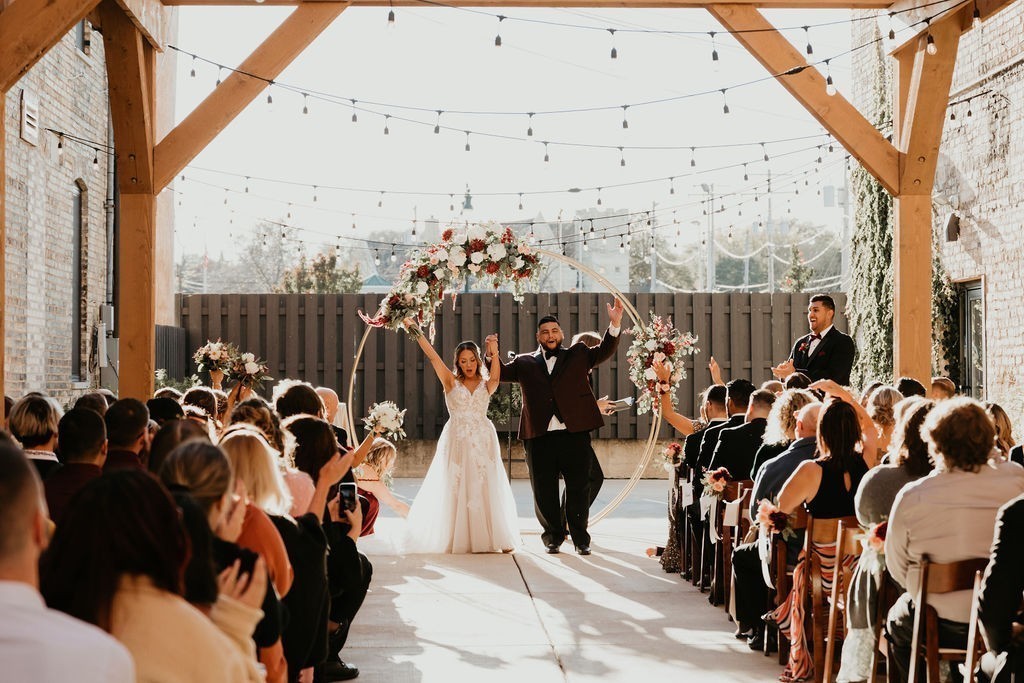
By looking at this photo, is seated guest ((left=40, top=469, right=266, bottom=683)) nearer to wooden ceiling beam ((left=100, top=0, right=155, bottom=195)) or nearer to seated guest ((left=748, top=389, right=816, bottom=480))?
seated guest ((left=748, top=389, right=816, bottom=480))

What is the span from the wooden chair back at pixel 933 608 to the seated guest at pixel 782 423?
1.84 meters

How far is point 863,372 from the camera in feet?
47.4

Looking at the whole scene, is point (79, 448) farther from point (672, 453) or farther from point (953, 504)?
point (672, 453)

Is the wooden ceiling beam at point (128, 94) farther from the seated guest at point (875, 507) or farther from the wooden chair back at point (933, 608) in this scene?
the wooden chair back at point (933, 608)

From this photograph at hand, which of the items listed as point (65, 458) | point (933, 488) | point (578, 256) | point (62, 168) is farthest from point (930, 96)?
point (578, 256)

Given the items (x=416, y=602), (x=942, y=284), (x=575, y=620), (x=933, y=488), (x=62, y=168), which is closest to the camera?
(x=933, y=488)

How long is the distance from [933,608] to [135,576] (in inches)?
125

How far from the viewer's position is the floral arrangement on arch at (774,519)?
5.56 metres

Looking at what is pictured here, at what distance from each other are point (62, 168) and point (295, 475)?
25.4 feet

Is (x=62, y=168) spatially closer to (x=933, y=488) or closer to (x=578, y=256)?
(x=933, y=488)

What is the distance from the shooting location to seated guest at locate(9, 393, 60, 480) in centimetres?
513

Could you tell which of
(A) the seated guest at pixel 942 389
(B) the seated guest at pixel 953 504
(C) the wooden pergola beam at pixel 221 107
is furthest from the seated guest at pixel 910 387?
(C) the wooden pergola beam at pixel 221 107

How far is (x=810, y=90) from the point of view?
8.90m

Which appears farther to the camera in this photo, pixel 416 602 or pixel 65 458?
pixel 416 602
